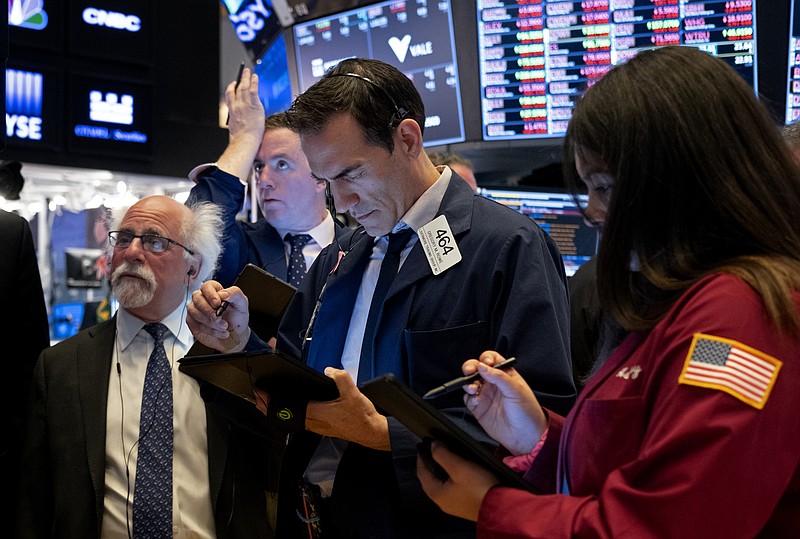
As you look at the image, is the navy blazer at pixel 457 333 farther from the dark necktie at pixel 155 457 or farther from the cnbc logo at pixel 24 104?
the cnbc logo at pixel 24 104

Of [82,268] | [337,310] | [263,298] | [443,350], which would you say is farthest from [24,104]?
[443,350]

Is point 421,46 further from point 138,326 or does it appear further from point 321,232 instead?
point 138,326

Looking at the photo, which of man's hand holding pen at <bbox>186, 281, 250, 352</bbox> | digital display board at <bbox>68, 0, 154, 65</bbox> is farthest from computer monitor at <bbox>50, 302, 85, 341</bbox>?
man's hand holding pen at <bbox>186, 281, 250, 352</bbox>

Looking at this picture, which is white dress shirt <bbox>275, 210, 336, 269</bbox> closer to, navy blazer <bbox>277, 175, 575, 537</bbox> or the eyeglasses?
the eyeglasses

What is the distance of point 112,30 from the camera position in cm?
609

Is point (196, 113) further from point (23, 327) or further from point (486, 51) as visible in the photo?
point (23, 327)

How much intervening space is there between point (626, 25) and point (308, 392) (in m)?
2.49

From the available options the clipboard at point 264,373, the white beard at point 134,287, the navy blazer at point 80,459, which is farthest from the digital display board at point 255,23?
the clipboard at point 264,373

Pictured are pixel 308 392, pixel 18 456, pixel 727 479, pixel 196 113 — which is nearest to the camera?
pixel 727 479

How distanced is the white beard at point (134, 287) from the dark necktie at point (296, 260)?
1.90ft

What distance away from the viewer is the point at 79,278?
7.00 metres

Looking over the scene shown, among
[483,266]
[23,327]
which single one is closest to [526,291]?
[483,266]

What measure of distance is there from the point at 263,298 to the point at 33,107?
3.94 m

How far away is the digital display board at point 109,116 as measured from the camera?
584cm
